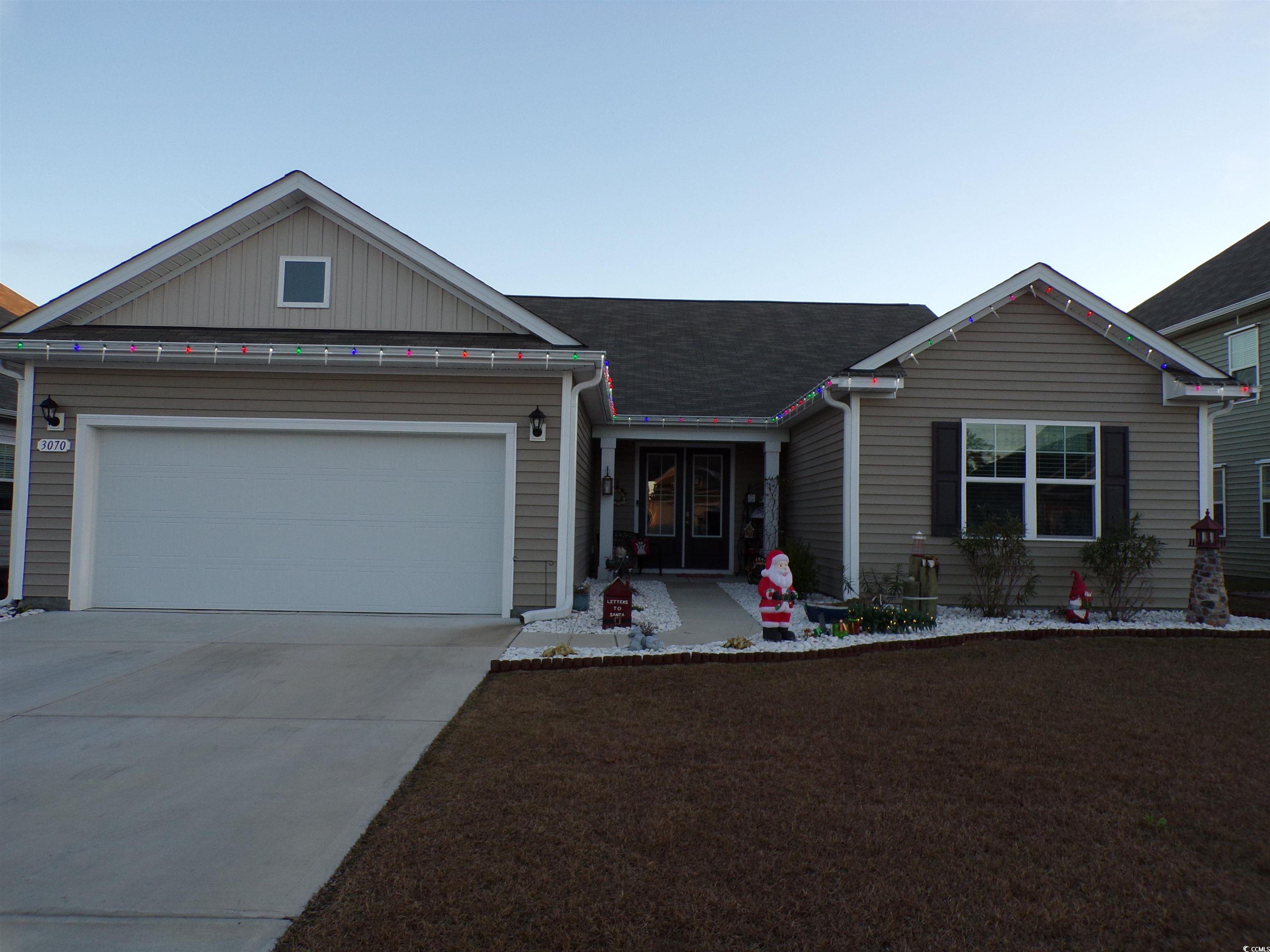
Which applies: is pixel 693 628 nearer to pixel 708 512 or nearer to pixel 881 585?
pixel 881 585

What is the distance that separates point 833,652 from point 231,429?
6.50 meters

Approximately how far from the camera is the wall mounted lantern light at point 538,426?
8.07 metres

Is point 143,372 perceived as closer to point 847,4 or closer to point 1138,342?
point 847,4

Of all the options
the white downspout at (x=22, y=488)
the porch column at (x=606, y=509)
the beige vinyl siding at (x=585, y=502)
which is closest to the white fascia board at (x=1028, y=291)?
the beige vinyl siding at (x=585, y=502)

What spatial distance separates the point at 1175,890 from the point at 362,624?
22.0ft

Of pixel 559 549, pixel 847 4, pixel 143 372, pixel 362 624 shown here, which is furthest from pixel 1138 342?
pixel 143 372

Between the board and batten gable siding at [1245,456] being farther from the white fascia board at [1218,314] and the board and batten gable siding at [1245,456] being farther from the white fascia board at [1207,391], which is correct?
the white fascia board at [1207,391]

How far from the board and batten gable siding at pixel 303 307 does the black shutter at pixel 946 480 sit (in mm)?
5143

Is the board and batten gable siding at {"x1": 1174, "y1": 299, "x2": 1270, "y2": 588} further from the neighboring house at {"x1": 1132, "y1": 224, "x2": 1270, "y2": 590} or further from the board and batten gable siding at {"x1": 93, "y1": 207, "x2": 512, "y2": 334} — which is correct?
the board and batten gable siding at {"x1": 93, "y1": 207, "x2": 512, "y2": 334}

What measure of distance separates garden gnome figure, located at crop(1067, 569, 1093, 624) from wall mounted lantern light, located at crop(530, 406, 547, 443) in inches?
231

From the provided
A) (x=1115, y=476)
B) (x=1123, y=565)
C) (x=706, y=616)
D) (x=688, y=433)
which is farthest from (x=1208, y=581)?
(x=688, y=433)

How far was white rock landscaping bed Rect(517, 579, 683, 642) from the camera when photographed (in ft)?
24.4

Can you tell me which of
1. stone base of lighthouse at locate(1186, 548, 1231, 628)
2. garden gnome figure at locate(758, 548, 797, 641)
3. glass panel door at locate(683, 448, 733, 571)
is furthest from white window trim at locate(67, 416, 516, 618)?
stone base of lighthouse at locate(1186, 548, 1231, 628)

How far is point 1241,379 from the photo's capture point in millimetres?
14078
